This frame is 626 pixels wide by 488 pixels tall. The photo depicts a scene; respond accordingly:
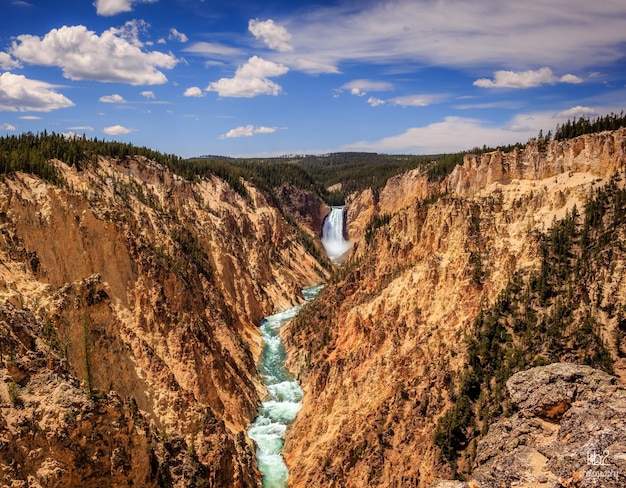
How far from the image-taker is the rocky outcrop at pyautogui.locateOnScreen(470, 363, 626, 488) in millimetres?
10414

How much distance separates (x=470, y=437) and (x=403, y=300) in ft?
39.2

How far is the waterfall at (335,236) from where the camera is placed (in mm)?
95062

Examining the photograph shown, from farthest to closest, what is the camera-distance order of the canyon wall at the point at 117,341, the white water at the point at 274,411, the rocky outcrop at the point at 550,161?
the rocky outcrop at the point at 550,161
the white water at the point at 274,411
the canyon wall at the point at 117,341

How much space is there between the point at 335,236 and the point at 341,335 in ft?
206

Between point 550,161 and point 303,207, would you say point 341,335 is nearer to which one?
point 550,161

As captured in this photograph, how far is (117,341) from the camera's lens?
72.0 ft

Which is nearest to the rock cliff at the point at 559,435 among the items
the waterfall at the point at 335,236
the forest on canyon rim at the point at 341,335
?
the forest on canyon rim at the point at 341,335

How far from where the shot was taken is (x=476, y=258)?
28250 millimetres

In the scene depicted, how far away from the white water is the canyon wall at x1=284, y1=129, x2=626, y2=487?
93 centimetres

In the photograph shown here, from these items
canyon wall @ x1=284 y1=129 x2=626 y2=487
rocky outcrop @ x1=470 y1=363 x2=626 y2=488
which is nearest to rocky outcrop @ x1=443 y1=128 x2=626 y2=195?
canyon wall @ x1=284 y1=129 x2=626 y2=487

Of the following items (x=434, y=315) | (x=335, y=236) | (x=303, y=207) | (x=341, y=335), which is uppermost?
(x=303, y=207)

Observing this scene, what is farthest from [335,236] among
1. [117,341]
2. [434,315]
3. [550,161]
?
[117,341]

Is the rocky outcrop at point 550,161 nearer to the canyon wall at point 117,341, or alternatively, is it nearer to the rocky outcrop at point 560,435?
the rocky outcrop at point 560,435

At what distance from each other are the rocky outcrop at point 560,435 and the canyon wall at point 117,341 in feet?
35.5
